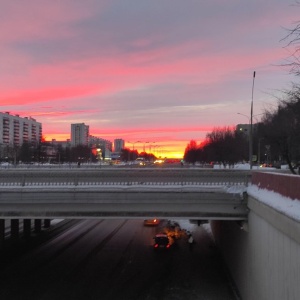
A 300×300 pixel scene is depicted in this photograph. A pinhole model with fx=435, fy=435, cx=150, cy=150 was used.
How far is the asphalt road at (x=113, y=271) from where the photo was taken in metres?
21.9

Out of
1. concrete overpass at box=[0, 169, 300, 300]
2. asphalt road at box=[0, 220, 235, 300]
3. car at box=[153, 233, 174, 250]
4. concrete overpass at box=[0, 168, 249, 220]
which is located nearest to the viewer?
concrete overpass at box=[0, 169, 300, 300]

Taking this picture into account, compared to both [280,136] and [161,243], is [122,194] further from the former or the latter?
[280,136]

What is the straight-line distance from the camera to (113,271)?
2603 cm

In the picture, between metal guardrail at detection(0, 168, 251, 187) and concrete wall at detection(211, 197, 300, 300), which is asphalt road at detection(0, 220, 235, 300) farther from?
metal guardrail at detection(0, 168, 251, 187)

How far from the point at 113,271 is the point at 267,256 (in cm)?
1466

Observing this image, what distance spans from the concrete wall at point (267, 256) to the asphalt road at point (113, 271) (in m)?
3.42

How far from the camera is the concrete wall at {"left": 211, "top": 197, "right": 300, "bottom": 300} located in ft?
32.6

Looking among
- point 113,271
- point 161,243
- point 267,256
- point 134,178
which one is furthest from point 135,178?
point 161,243

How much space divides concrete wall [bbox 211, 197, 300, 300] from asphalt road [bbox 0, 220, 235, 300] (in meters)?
3.42

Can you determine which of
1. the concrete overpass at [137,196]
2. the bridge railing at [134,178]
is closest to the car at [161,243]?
the concrete overpass at [137,196]

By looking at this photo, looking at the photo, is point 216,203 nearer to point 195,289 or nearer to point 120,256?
point 195,289

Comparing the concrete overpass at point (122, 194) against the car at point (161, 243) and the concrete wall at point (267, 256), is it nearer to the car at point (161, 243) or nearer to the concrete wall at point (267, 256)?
the concrete wall at point (267, 256)

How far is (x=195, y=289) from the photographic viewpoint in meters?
22.6

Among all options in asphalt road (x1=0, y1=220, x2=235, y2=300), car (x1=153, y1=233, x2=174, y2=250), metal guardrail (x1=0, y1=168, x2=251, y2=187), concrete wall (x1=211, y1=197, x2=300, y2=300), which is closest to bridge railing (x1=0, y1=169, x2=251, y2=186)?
metal guardrail (x1=0, y1=168, x2=251, y2=187)
